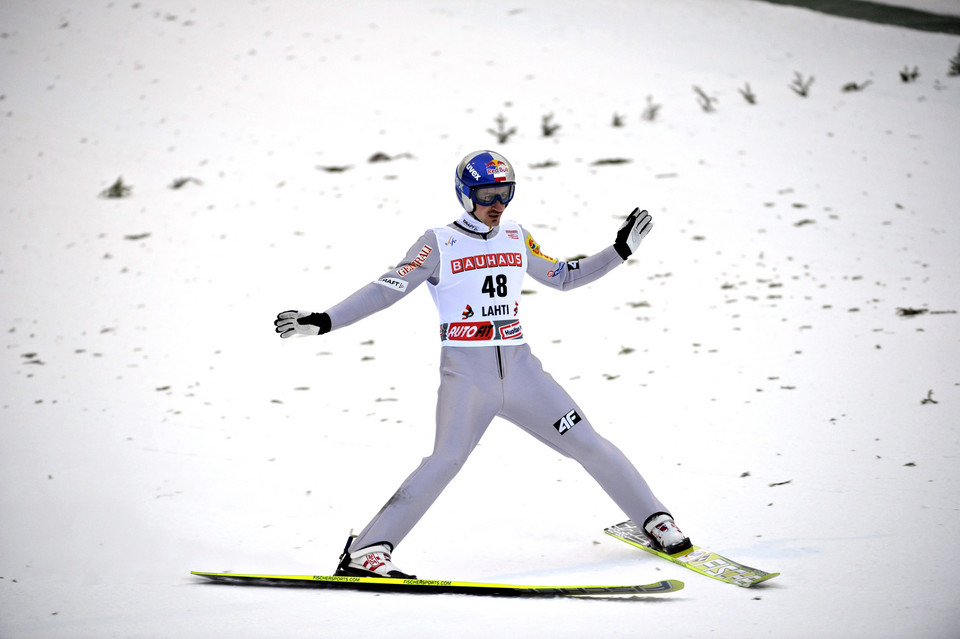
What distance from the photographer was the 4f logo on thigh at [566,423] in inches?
188

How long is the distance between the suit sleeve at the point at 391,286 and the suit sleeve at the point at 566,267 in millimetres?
524

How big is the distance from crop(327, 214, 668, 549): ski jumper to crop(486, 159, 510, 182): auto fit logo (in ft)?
0.78

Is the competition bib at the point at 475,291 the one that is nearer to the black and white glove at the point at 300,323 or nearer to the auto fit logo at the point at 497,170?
the auto fit logo at the point at 497,170

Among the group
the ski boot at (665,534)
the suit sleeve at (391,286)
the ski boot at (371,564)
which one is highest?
the suit sleeve at (391,286)

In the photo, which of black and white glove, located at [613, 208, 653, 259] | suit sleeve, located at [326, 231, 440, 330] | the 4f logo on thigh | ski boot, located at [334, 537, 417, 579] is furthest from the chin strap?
ski boot, located at [334, 537, 417, 579]

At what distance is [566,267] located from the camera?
5.07m

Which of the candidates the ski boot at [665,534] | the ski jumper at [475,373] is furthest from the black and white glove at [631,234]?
the ski boot at [665,534]

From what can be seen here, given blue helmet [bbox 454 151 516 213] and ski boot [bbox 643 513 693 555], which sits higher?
blue helmet [bbox 454 151 516 213]

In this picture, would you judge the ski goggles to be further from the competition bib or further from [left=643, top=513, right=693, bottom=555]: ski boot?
[left=643, top=513, right=693, bottom=555]: ski boot

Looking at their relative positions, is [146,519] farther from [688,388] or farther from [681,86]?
[681,86]

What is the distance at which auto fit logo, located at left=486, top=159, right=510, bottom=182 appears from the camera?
4699mm

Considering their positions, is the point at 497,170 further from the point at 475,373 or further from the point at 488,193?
the point at 475,373

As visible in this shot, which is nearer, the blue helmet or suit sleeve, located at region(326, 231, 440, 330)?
suit sleeve, located at region(326, 231, 440, 330)

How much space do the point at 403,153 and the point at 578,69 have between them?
3637 millimetres
